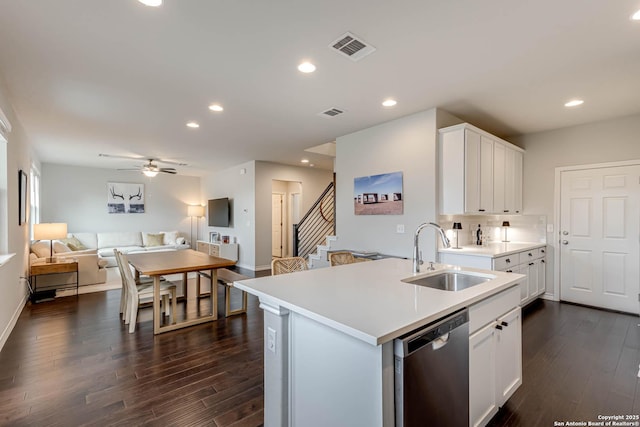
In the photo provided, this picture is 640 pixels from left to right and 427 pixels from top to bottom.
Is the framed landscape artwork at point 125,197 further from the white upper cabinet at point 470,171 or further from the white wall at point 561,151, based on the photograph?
the white wall at point 561,151

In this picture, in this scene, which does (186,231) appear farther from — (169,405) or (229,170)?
(169,405)

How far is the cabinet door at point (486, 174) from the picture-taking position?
152 inches

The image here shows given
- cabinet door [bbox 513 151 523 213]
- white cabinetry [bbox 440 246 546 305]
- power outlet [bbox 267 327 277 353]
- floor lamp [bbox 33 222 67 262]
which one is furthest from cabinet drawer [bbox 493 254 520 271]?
floor lamp [bbox 33 222 67 262]

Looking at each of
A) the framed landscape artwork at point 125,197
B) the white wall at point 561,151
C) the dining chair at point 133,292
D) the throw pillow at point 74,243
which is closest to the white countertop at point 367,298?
the dining chair at point 133,292

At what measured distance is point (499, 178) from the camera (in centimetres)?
421

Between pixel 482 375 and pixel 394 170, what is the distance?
2.89 metres

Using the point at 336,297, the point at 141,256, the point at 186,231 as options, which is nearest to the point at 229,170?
the point at 186,231

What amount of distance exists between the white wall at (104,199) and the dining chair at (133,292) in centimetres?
578

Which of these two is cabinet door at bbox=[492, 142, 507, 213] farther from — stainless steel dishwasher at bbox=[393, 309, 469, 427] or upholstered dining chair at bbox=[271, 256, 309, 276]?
stainless steel dishwasher at bbox=[393, 309, 469, 427]

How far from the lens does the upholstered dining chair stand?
2.64m

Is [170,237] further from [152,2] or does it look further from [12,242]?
[152,2]

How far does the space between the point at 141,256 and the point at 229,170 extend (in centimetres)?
421

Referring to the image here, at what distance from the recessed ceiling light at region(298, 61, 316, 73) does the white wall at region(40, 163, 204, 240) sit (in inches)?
309

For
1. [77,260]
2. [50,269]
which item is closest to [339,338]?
[50,269]
